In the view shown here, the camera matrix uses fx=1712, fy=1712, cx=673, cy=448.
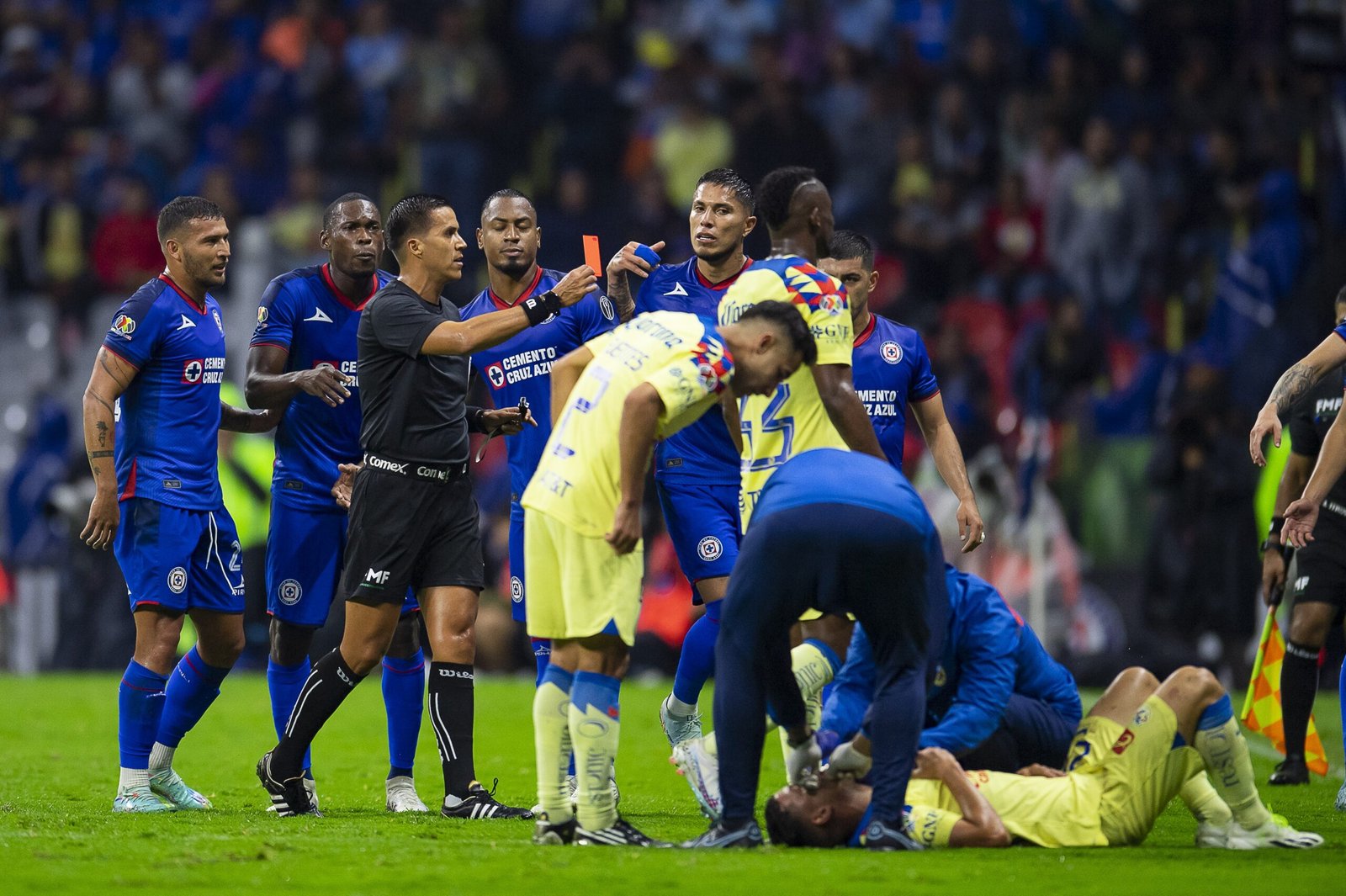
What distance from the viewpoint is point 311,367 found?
838cm

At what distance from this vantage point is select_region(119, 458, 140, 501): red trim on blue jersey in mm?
7988

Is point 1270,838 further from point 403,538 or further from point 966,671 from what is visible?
point 403,538

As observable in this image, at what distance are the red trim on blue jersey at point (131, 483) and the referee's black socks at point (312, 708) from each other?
132 centimetres

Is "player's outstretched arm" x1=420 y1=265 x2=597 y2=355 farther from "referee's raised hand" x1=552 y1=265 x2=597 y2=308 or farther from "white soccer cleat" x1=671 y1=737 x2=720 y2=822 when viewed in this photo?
"white soccer cleat" x1=671 y1=737 x2=720 y2=822

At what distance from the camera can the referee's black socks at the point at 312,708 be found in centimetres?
738

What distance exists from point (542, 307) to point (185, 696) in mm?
2711

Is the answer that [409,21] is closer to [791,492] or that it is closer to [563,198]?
[563,198]

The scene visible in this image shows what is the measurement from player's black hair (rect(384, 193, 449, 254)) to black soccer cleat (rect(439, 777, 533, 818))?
7.99 ft

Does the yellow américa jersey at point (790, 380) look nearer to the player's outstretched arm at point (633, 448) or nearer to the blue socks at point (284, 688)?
the player's outstretched arm at point (633, 448)

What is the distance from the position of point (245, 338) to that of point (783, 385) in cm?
1224

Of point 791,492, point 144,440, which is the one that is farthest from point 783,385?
point 144,440

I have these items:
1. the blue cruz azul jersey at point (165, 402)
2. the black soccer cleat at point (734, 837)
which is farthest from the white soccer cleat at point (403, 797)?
the black soccer cleat at point (734, 837)

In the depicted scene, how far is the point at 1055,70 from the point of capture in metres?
17.8

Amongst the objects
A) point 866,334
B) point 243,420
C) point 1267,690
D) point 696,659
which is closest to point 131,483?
point 243,420
